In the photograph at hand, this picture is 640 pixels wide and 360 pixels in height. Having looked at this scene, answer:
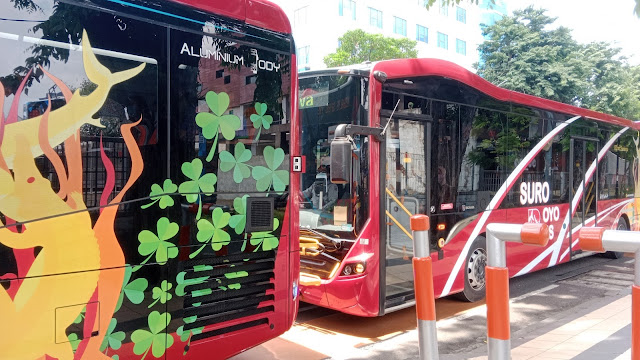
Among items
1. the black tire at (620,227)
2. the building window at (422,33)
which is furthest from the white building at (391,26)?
the black tire at (620,227)

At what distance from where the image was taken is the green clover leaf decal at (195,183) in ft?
12.3

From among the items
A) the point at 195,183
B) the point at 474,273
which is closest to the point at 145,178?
the point at 195,183

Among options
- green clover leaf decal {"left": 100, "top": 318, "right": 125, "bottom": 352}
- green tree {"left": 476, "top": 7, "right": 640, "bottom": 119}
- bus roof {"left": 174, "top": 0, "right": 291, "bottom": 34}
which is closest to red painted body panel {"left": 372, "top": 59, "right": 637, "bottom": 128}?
bus roof {"left": 174, "top": 0, "right": 291, "bottom": 34}

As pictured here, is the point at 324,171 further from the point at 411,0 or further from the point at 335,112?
the point at 411,0

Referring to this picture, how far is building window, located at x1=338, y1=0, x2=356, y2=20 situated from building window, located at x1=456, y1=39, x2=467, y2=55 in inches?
602

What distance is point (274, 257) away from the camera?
172 inches

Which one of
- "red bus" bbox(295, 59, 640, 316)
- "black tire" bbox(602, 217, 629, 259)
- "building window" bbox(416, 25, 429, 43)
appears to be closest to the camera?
"red bus" bbox(295, 59, 640, 316)

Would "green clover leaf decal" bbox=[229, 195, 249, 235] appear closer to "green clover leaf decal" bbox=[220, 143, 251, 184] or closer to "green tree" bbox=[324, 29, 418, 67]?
"green clover leaf decal" bbox=[220, 143, 251, 184]

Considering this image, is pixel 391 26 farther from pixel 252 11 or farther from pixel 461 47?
pixel 252 11

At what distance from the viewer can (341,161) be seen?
5207 mm

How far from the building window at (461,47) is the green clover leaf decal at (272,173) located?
49.1 m

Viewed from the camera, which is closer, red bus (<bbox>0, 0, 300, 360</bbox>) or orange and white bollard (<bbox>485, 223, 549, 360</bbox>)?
orange and white bollard (<bbox>485, 223, 549, 360</bbox>)

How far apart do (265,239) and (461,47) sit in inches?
1980

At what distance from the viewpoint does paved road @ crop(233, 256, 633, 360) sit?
535cm
